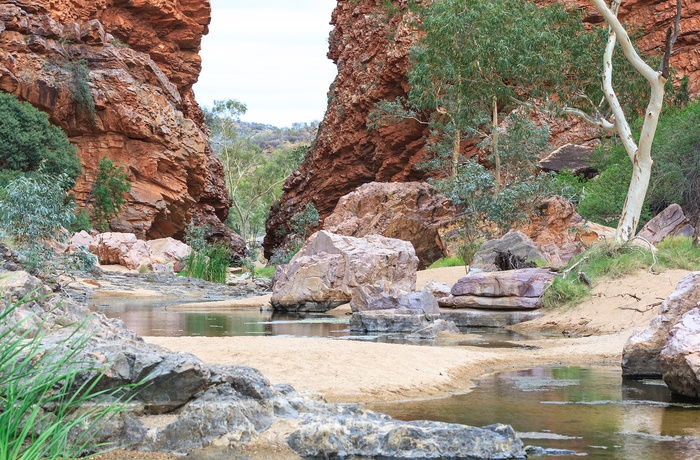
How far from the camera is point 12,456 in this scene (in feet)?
7.45

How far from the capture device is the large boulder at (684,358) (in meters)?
6.16

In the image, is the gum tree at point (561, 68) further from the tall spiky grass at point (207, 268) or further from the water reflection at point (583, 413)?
the tall spiky grass at point (207, 268)

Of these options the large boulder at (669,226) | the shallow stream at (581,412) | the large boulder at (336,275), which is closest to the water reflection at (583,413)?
the shallow stream at (581,412)

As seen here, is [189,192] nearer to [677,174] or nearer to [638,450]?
[677,174]

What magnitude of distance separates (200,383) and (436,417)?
195cm

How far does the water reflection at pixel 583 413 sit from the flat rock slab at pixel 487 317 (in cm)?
597

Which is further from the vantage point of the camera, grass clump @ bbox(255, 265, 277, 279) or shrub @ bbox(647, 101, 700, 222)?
grass clump @ bbox(255, 265, 277, 279)

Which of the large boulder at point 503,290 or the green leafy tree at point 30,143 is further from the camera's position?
the green leafy tree at point 30,143

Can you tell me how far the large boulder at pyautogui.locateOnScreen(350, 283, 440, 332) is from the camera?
12062mm

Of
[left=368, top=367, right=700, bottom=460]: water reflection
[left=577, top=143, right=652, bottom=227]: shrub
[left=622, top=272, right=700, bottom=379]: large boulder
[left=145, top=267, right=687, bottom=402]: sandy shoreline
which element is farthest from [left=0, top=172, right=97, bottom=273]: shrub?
[left=577, top=143, right=652, bottom=227]: shrub

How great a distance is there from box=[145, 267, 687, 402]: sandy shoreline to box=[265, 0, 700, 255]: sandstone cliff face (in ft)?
68.0

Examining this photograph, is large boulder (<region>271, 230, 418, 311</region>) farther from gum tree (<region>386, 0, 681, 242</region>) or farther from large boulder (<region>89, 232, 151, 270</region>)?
large boulder (<region>89, 232, 151, 270</region>)

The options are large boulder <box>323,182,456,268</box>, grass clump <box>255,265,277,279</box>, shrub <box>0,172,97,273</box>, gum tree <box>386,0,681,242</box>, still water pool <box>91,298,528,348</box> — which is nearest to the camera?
still water pool <box>91,298,528,348</box>

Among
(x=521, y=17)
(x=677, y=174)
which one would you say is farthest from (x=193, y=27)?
(x=677, y=174)
